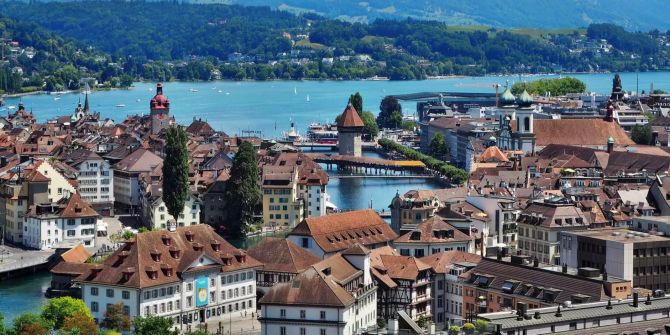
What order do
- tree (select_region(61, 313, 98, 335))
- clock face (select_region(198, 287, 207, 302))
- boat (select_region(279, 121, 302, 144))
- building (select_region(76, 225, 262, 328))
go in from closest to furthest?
tree (select_region(61, 313, 98, 335)) < building (select_region(76, 225, 262, 328)) < clock face (select_region(198, 287, 207, 302)) < boat (select_region(279, 121, 302, 144))

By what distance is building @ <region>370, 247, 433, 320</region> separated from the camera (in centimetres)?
3412

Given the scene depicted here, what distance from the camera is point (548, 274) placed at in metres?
30.6

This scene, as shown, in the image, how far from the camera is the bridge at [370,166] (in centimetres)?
8206

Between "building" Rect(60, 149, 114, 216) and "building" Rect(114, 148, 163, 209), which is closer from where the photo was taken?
"building" Rect(60, 149, 114, 216)

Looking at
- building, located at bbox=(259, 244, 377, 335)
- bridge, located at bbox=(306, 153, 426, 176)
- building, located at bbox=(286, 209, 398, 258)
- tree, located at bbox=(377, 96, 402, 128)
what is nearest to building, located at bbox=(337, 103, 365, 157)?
bridge, located at bbox=(306, 153, 426, 176)

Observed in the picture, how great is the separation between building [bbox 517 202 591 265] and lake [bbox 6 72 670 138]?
63528 millimetres

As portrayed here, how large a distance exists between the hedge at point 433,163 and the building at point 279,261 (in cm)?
3258

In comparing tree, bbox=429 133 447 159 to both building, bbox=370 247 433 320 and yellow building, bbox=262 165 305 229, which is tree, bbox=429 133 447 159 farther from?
building, bbox=370 247 433 320

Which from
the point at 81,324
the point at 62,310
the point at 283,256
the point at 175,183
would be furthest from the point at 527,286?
the point at 175,183

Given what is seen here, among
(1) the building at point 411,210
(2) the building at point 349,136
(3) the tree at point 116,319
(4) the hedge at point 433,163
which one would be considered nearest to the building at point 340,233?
(1) the building at point 411,210

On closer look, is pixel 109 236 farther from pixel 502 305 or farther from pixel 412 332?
pixel 412 332

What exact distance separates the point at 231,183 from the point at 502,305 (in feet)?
82.5

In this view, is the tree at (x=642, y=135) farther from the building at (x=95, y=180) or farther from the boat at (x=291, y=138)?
the building at (x=95, y=180)

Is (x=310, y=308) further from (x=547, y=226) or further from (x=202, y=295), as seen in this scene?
(x=547, y=226)
